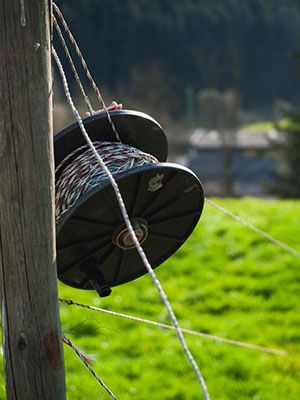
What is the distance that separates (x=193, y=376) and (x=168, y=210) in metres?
2.55

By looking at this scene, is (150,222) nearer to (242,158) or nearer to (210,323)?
(210,323)

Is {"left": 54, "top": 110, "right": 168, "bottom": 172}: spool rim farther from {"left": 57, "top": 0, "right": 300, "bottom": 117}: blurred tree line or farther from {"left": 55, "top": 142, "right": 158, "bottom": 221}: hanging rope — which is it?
{"left": 57, "top": 0, "right": 300, "bottom": 117}: blurred tree line

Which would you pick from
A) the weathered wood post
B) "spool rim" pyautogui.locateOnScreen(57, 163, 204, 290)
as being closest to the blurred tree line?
"spool rim" pyautogui.locateOnScreen(57, 163, 204, 290)

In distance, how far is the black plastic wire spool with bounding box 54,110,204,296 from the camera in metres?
2.28

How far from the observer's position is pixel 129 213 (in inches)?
94.9

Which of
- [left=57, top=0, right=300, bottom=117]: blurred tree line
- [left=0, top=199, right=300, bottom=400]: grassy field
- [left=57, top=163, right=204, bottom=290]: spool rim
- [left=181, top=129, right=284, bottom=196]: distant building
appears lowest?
[left=181, top=129, right=284, bottom=196]: distant building

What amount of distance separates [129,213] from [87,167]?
0.66ft

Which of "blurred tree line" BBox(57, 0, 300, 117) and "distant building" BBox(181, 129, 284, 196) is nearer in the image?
"distant building" BBox(181, 129, 284, 196)

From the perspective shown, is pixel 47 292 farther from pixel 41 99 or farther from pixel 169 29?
pixel 169 29

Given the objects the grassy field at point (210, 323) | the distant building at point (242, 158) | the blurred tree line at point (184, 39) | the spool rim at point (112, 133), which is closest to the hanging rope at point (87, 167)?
the spool rim at point (112, 133)

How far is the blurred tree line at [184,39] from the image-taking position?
156 feet

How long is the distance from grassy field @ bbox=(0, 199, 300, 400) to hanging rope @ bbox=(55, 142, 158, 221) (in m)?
1.36

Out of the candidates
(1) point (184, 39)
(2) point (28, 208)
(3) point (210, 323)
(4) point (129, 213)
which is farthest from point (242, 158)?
(2) point (28, 208)

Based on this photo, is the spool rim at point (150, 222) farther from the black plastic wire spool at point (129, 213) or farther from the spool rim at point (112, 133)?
the spool rim at point (112, 133)
